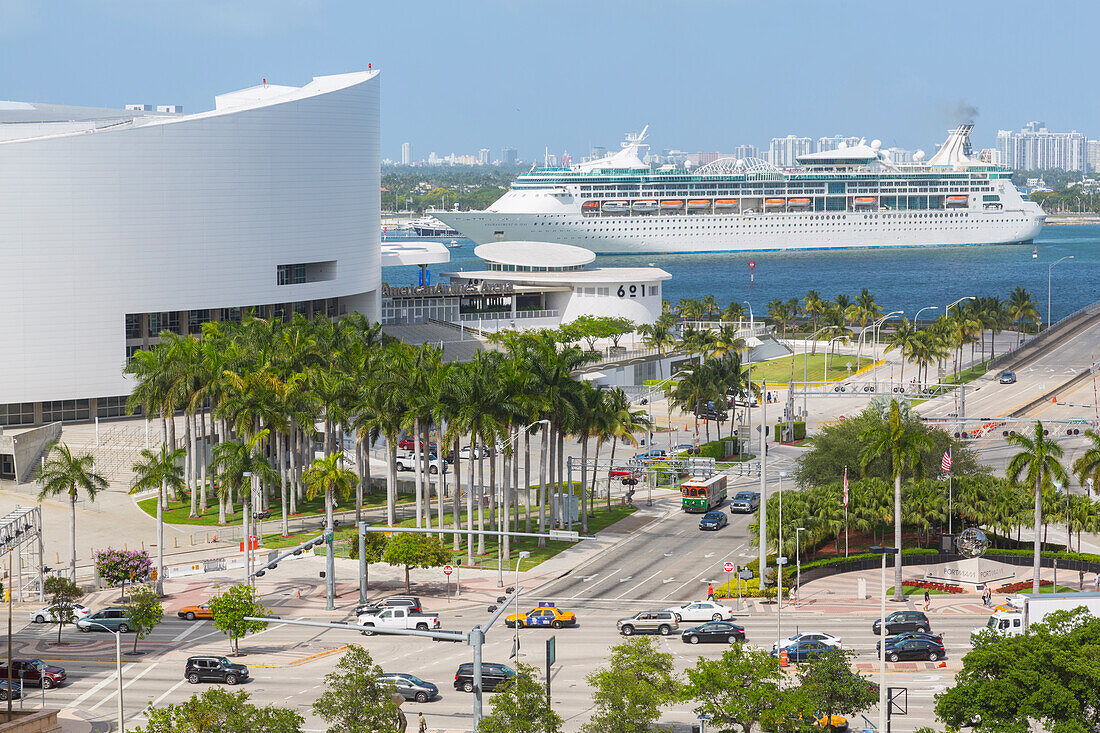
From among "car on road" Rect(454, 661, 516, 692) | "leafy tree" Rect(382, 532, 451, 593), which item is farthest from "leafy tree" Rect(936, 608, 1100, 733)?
"leafy tree" Rect(382, 532, 451, 593)

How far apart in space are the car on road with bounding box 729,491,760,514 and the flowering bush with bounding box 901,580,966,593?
1429 centimetres

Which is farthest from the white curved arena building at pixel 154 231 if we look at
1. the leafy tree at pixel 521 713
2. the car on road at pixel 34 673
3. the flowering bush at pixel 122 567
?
the leafy tree at pixel 521 713

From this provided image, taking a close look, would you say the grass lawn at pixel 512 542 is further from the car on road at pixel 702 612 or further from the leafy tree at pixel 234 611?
the leafy tree at pixel 234 611

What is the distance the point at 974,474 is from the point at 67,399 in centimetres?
5596

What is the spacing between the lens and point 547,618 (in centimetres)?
5269

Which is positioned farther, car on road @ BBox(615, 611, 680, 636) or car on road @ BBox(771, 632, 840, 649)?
car on road @ BBox(615, 611, 680, 636)

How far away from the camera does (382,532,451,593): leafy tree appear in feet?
189

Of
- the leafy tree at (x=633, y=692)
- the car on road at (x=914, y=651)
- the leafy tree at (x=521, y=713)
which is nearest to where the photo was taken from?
the leafy tree at (x=521, y=713)

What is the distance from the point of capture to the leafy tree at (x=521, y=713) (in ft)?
112

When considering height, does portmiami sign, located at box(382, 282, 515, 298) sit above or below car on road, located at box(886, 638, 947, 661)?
above

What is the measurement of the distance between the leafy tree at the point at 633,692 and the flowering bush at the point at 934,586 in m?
24.3

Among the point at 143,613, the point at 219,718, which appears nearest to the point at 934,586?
the point at 143,613

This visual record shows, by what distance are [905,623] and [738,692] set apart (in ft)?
52.8

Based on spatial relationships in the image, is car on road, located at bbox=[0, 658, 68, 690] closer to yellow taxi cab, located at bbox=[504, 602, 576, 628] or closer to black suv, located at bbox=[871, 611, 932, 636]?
yellow taxi cab, located at bbox=[504, 602, 576, 628]
